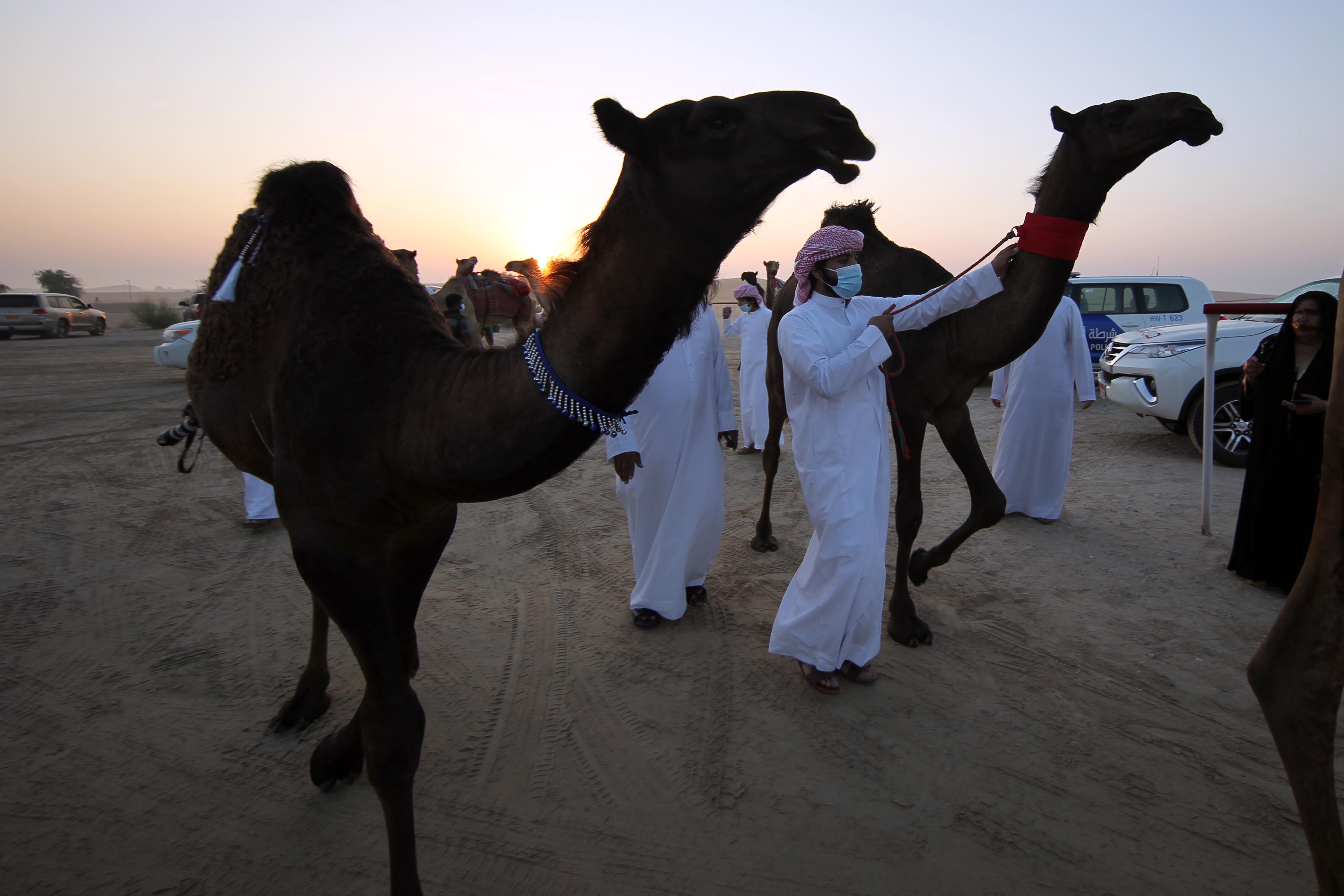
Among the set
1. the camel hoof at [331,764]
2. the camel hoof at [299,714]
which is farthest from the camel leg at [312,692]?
the camel hoof at [331,764]

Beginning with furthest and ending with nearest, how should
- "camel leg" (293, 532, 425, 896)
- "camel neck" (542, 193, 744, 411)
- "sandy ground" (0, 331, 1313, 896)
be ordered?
"sandy ground" (0, 331, 1313, 896) < "camel leg" (293, 532, 425, 896) < "camel neck" (542, 193, 744, 411)

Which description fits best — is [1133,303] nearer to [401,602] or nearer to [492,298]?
[492,298]

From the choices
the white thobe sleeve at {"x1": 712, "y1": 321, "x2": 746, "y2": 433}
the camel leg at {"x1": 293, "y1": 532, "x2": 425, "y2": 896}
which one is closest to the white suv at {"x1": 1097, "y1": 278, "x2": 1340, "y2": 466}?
the white thobe sleeve at {"x1": 712, "y1": 321, "x2": 746, "y2": 433}

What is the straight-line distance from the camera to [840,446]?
3.61 metres

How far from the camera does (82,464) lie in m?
8.33

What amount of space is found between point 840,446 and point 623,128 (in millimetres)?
2276

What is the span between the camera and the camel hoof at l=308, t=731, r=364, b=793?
3010 mm

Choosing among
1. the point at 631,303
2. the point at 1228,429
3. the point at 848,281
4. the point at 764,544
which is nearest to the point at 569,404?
the point at 631,303

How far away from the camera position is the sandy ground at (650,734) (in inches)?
103

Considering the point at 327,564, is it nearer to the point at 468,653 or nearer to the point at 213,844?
the point at 213,844

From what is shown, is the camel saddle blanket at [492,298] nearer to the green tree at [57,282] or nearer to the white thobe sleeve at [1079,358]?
the white thobe sleeve at [1079,358]

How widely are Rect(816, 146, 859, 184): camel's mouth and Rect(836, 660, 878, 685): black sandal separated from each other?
2.70 meters

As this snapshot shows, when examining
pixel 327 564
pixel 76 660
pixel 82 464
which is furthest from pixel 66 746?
pixel 82 464

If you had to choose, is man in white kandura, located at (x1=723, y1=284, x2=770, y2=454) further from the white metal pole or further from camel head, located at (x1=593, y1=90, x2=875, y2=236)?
camel head, located at (x1=593, y1=90, x2=875, y2=236)
